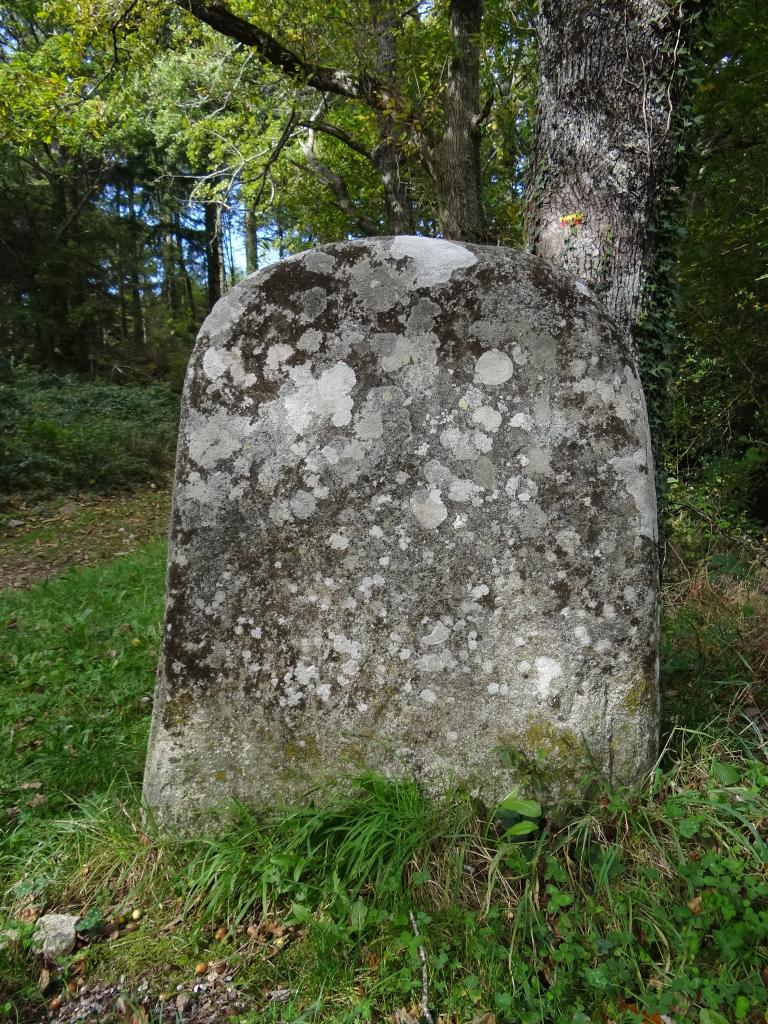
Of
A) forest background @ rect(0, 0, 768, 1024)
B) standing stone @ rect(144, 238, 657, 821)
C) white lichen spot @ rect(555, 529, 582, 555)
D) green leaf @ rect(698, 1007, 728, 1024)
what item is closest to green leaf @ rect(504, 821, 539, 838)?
forest background @ rect(0, 0, 768, 1024)

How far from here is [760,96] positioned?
5.96m

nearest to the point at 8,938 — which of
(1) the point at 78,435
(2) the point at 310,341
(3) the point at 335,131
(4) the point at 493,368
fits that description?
(2) the point at 310,341

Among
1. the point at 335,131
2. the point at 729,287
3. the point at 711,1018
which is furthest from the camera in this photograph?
the point at 335,131


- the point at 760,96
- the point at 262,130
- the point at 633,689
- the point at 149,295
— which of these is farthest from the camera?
the point at 149,295

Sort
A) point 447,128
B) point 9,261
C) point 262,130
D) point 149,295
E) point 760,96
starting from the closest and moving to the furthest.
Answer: point 760,96
point 447,128
point 262,130
point 9,261
point 149,295

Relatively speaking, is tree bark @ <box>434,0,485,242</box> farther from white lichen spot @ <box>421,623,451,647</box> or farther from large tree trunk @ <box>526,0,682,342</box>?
white lichen spot @ <box>421,623,451,647</box>

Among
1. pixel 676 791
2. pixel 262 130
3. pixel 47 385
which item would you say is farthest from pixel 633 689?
pixel 47 385

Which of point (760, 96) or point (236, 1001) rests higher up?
point (760, 96)

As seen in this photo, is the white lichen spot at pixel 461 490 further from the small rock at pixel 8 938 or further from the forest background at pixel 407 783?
the small rock at pixel 8 938

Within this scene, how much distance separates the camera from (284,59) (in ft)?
22.2

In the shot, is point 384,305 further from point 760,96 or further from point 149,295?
point 149,295

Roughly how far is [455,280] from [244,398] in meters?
0.87

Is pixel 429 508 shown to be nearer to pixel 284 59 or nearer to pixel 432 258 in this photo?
pixel 432 258

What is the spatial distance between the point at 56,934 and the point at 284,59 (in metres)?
8.03
